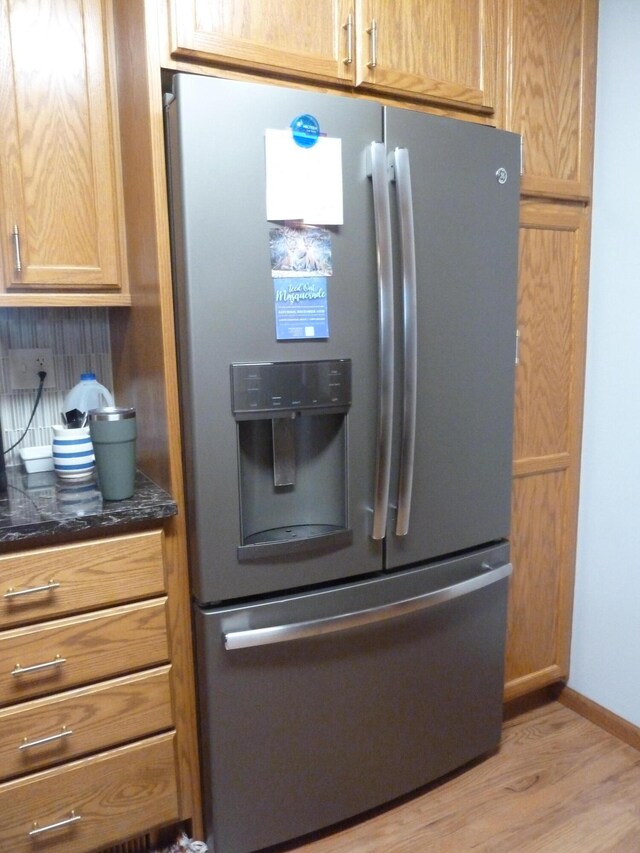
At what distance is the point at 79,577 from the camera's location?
1229 mm

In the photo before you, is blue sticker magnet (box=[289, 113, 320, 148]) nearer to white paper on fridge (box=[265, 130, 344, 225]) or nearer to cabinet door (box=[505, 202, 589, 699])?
white paper on fridge (box=[265, 130, 344, 225])

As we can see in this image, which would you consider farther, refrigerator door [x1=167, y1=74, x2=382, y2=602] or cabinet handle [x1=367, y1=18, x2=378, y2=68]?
cabinet handle [x1=367, y1=18, x2=378, y2=68]

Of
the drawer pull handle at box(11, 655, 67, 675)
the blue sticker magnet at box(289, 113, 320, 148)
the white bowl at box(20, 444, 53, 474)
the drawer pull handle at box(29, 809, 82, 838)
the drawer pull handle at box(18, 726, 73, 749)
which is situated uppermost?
the blue sticker magnet at box(289, 113, 320, 148)

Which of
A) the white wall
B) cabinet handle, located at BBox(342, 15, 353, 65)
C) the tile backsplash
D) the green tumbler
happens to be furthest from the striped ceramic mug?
the white wall

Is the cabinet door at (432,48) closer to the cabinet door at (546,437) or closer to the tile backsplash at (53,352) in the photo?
the cabinet door at (546,437)

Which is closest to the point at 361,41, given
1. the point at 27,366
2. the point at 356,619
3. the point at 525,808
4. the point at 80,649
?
the point at 27,366

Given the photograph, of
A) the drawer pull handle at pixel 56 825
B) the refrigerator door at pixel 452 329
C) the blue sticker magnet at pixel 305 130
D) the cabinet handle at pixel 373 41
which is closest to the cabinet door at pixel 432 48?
the cabinet handle at pixel 373 41

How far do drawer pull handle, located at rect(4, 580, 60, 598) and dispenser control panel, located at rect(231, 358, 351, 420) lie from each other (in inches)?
19.2

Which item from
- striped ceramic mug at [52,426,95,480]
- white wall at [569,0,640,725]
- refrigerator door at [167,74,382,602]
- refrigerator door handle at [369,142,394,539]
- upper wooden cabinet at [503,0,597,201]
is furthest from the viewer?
white wall at [569,0,640,725]

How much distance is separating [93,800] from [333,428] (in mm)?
947

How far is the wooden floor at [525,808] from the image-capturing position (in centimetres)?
149

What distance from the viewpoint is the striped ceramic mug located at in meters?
1.45

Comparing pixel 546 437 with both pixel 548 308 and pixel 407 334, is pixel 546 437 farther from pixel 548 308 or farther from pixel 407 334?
pixel 407 334

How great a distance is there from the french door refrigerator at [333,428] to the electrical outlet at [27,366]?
25.3 inches
